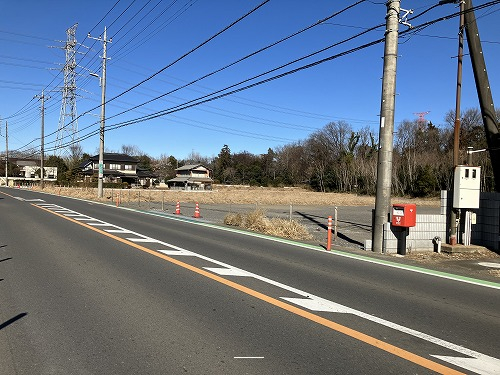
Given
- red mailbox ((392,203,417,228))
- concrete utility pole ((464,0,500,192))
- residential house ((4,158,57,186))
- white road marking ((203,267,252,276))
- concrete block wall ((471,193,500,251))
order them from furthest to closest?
residential house ((4,158,57,186)) < concrete utility pole ((464,0,500,192)) < concrete block wall ((471,193,500,251)) < red mailbox ((392,203,417,228)) < white road marking ((203,267,252,276))

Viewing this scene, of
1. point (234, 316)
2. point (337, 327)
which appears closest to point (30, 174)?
point (234, 316)

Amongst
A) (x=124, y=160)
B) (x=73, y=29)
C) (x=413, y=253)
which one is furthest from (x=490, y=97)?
(x=124, y=160)

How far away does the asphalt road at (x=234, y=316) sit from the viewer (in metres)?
4.09

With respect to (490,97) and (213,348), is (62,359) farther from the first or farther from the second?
(490,97)

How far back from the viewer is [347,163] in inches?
4021

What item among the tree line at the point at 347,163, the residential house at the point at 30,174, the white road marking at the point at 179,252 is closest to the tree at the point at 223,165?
the tree line at the point at 347,163

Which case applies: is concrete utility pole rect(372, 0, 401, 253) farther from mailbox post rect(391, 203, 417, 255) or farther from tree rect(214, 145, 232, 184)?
tree rect(214, 145, 232, 184)

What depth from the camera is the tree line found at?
235 feet

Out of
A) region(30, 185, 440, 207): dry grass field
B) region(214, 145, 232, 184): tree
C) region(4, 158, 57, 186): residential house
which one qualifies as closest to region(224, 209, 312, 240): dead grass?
region(30, 185, 440, 207): dry grass field

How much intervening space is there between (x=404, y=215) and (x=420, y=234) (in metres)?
1.46

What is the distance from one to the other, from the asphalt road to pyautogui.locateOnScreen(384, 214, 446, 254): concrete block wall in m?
2.19

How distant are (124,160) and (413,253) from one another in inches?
3765

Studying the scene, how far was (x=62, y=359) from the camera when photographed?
13.3ft

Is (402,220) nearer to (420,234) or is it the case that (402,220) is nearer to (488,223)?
(420,234)
